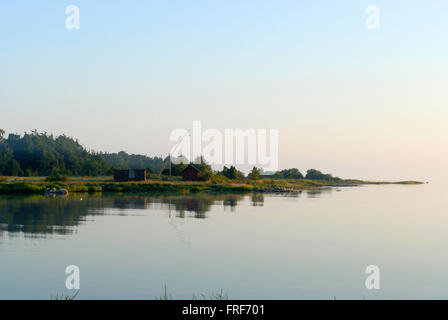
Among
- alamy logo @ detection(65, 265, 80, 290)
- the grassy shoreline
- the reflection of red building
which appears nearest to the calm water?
alamy logo @ detection(65, 265, 80, 290)

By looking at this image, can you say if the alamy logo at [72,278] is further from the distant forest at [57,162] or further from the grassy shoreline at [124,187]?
the distant forest at [57,162]

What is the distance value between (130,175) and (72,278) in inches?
2377

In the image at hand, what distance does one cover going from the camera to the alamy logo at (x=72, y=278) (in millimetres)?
13785

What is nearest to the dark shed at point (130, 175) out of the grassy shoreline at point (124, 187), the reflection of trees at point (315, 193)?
the grassy shoreline at point (124, 187)

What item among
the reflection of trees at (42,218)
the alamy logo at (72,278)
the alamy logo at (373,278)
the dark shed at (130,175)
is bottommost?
the alamy logo at (373,278)

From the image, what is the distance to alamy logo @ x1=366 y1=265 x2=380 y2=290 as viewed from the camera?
14.4 meters

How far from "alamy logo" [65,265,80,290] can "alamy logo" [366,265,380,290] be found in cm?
848

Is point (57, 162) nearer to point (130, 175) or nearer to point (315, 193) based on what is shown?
point (130, 175)

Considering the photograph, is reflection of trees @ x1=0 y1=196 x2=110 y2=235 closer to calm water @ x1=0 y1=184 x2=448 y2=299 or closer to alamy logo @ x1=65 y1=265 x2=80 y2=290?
calm water @ x1=0 y1=184 x2=448 y2=299

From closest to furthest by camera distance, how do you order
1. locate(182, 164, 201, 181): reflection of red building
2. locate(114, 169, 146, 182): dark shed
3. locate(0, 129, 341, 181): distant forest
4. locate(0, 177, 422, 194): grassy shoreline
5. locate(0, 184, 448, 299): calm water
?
locate(0, 184, 448, 299): calm water → locate(0, 177, 422, 194): grassy shoreline → locate(114, 169, 146, 182): dark shed → locate(182, 164, 201, 181): reflection of red building → locate(0, 129, 341, 181): distant forest

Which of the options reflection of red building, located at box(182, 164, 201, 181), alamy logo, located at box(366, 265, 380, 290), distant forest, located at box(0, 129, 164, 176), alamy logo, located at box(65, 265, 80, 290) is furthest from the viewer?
distant forest, located at box(0, 129, 164, 176)

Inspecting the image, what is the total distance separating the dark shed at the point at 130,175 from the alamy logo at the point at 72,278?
58.0m
